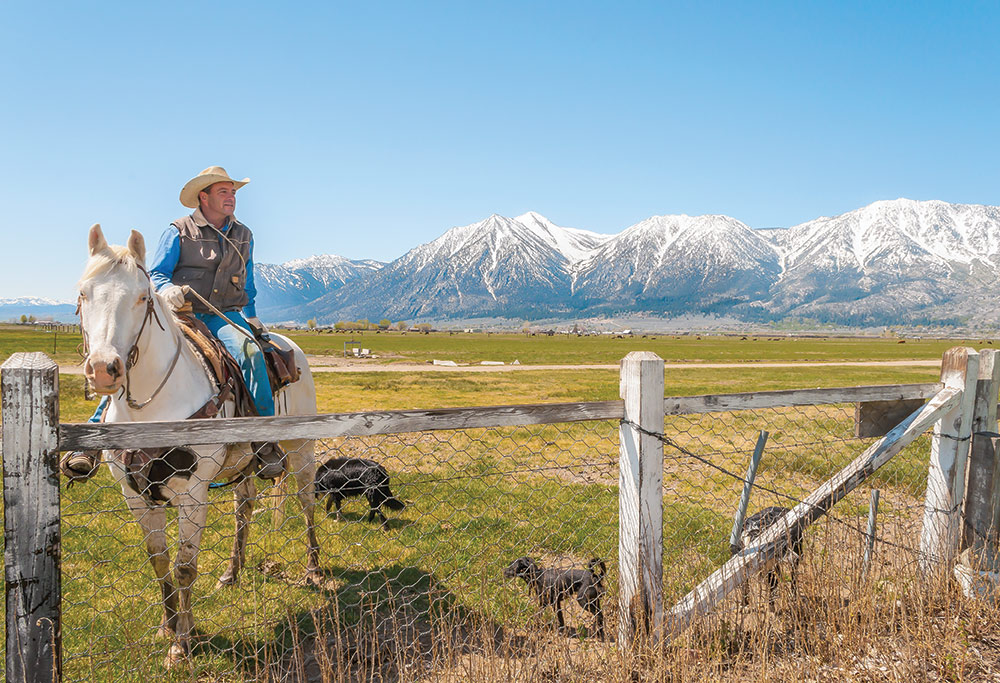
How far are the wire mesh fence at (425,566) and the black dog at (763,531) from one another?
0.12 meters

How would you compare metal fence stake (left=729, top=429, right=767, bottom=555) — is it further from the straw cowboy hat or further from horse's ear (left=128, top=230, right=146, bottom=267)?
the straw cowboy hat

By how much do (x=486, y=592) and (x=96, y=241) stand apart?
136 inches

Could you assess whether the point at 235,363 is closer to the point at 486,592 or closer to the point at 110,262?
the point at 110,262

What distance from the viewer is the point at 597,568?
4.95 m

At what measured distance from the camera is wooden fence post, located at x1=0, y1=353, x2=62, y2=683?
7.39 feet

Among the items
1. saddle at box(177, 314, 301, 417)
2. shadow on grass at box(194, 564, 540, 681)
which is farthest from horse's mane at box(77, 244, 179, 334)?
shadow on grass at box(194, 564, 540, 681)

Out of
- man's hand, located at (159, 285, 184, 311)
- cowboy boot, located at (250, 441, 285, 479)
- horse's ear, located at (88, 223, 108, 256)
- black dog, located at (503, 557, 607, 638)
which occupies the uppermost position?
horse's ear, located at (88, 223, 108, 256)

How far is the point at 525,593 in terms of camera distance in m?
5.19

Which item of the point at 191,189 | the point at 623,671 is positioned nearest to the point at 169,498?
the point at 191,189

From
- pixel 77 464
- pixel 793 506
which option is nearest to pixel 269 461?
pixel 77 464

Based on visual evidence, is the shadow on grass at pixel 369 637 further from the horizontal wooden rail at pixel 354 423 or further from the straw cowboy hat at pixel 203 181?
the straw cowboy hat at pixel 203 181

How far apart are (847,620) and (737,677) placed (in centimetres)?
87

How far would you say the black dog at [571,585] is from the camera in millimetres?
4445

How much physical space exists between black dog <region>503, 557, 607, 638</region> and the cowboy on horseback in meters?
2.25
